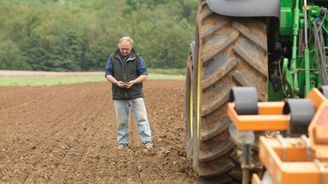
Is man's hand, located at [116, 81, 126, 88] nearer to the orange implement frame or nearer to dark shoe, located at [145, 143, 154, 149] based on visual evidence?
dark shoe, located at [145, 143, 154, 149]

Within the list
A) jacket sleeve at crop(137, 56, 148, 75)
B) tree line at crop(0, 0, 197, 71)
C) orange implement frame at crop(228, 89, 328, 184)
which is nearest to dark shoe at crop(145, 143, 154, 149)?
jacket sleeve at crop(137, 56, 148, 75)

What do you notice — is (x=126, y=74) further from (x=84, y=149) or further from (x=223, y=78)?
(x=223, y=78)

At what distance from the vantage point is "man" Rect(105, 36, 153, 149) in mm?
9969

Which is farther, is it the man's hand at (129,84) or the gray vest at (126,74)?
the gray vest at (126,74)

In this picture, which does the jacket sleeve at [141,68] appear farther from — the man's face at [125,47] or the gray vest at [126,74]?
the man's face at [125,47]

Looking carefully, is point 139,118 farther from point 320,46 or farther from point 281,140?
point 281,140

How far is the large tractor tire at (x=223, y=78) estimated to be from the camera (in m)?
5.09

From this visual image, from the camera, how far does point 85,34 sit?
89.2m

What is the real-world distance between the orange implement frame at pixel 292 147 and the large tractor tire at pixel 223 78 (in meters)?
1.25

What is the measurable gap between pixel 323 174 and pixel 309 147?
0.89 ft

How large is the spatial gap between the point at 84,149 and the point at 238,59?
4.90 meters

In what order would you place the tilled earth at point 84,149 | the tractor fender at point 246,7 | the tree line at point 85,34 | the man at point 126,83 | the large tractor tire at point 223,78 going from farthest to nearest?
1. the tree line at point 85,34
2. the man at point 126,83
3. the tilled earth at point 84,149
4. the tractor fender at point 246,7
5. the large tractor tire at point 223,78

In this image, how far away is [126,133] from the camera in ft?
33.0

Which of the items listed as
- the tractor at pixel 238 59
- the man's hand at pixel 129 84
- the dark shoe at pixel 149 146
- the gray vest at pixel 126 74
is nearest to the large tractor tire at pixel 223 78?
the tractor at pixel 238 59
